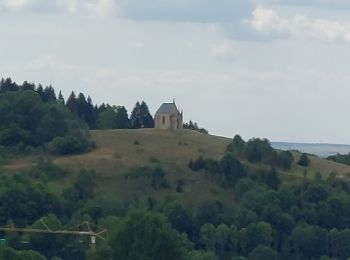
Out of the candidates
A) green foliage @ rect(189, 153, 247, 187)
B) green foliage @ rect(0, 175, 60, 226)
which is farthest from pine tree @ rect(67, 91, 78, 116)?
green foliage @ rect(0, 175, 60, 226)

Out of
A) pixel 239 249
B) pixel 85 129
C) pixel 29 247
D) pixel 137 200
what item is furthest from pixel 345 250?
pixel 85 129

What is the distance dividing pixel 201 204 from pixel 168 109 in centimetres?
3677

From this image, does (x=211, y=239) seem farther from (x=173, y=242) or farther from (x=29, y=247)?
(x=173, y=242)

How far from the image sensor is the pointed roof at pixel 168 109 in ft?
604

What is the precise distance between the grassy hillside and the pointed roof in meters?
5.90

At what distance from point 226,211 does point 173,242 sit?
76318mm

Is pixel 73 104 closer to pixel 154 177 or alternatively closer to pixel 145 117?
pixel 145 117

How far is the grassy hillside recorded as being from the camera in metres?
154

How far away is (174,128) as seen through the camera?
593ft

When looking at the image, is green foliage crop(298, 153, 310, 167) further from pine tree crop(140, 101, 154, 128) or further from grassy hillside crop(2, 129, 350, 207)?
pine tree crop(140, 101, 154, 128)

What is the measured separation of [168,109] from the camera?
184750mm

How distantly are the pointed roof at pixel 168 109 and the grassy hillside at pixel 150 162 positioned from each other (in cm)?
590

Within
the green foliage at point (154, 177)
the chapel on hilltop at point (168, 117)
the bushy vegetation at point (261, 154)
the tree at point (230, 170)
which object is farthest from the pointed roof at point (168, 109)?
the green foliage at point (154, 177)

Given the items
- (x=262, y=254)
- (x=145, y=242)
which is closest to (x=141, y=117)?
(x=262, y=254)
